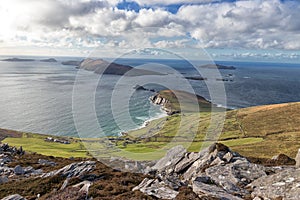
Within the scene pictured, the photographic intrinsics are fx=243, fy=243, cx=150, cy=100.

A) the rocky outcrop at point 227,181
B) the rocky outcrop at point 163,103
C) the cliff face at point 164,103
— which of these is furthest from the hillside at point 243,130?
the rocky outcrop at point 227,181

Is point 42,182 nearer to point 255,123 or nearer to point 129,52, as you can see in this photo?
point 129,52

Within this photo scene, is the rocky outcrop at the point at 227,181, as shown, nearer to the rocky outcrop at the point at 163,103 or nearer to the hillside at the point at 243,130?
the hillside at the point at 243,130

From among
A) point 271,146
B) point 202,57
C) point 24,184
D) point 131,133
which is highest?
point 202,57

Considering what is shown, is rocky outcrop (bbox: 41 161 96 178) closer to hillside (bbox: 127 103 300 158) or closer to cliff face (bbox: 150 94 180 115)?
hillside (bbox: 127 103 300 158)

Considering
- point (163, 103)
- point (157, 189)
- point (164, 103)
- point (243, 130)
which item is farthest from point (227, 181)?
point (163, 103)

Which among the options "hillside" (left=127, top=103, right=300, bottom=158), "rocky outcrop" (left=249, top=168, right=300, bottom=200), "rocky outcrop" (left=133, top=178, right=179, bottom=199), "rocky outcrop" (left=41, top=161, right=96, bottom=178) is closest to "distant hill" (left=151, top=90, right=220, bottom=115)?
"hillside" (left=127, top=103, right=300, bottom=158)

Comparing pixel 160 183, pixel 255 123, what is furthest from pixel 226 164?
pixel 255 123
